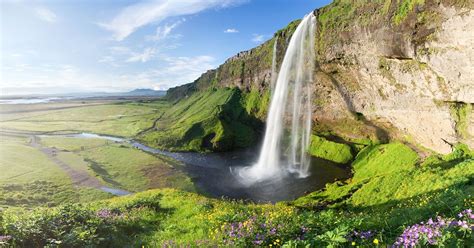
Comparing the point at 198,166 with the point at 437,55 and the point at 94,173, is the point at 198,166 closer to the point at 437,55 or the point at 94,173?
the point at 94,173

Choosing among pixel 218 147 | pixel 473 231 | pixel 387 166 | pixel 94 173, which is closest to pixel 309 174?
pixel 387 166

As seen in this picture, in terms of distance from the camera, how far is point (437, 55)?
32.9m

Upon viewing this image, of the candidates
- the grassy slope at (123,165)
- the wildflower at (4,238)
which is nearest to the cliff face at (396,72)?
the grassy slope at (123,165)

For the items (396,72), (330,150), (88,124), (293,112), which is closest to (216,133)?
(293,112)

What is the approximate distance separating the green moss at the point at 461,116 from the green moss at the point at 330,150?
20.4 m

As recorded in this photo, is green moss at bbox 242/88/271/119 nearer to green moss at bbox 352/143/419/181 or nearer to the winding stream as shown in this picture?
the winding stream

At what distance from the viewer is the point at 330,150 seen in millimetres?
56688

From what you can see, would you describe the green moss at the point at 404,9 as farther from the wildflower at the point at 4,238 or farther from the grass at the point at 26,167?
the grass at the point at 26,167

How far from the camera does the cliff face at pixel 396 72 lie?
3136cm

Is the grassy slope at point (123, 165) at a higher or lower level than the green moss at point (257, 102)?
lower

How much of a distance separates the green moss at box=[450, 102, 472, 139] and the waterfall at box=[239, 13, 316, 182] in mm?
22717

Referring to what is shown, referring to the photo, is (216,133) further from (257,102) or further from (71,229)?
(71,229)

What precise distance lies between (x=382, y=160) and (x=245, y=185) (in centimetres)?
1958

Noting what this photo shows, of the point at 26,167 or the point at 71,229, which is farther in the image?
the point at 26,167
